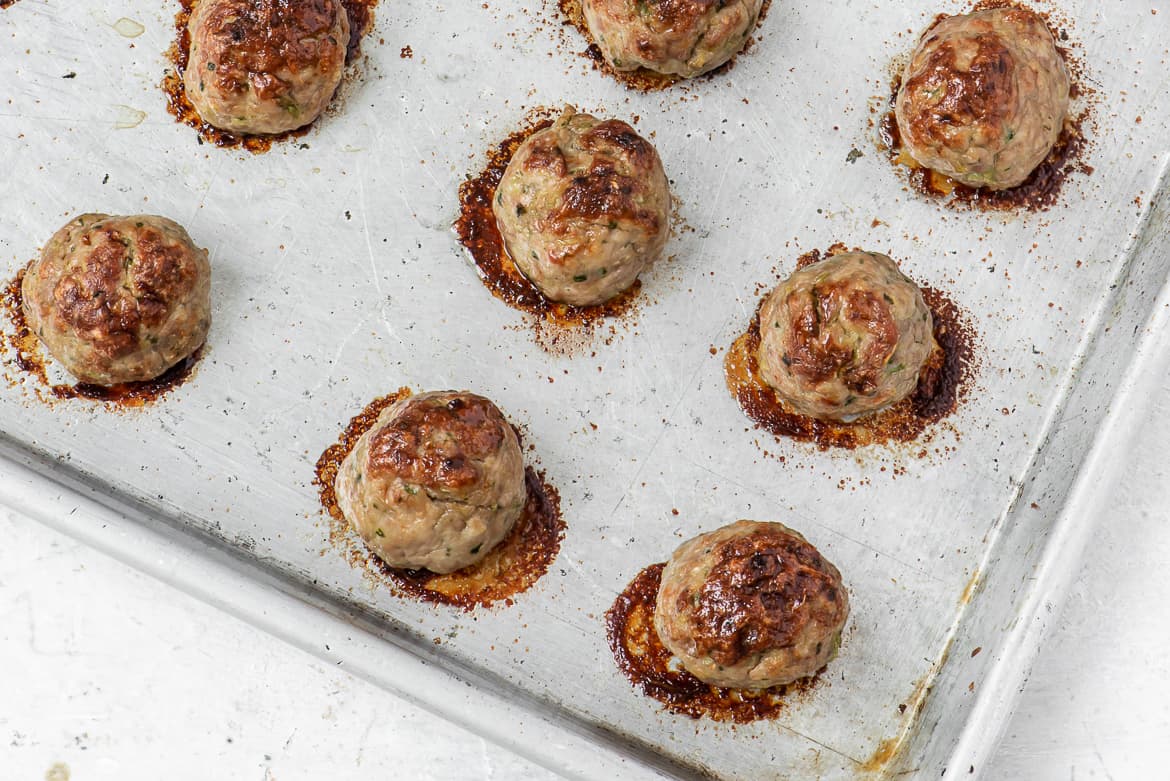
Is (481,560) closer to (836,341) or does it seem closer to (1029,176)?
(836,341)

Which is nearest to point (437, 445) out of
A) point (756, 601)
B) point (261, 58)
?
point (756, 601)

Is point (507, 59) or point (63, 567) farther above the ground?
point (507, 59)

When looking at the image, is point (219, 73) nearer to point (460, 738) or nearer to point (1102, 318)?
point (460, 738)

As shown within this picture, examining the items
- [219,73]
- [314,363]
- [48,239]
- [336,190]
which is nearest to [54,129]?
[48,239]

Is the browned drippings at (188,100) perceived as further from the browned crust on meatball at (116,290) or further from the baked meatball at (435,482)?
the baked meatball at (435,482)

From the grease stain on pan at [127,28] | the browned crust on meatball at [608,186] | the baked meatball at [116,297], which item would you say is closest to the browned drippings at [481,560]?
the baked meatball at [116,297]

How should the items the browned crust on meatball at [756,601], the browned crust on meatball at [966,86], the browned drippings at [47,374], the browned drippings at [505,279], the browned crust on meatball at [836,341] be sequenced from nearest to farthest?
the browned crust on meatball at [756,601], the browned crust on meatball at [836,341], the browned crust on meatball at [966,86], the browned drippings at [47,374], the browned drippings at [505,279]
